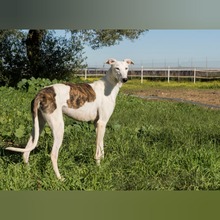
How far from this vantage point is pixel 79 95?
326cm

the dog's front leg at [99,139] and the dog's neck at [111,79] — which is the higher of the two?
the dog's neck at [111,79]

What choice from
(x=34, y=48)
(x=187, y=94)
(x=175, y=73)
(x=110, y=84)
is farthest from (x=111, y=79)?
(x=34, y=48)

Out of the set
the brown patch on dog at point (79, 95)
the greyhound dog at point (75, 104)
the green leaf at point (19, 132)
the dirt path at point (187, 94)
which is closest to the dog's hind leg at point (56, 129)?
the greyhound dog at point (75, 104)

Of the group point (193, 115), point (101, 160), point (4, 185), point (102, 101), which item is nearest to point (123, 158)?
point (101, 160)

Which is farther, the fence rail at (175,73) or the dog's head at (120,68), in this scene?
the fence rail at (175,73)

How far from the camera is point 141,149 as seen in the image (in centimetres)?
366

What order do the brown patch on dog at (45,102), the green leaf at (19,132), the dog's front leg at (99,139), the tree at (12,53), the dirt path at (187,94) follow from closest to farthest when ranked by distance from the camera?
the brown patch on dog at (45,102)
the dog's front leg at (99,139)
the green leaf at (19,132)
the dirt path at (187,94)
the tree at (12,53)

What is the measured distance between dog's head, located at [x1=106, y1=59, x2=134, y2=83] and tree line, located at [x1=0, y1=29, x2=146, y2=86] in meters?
1.15

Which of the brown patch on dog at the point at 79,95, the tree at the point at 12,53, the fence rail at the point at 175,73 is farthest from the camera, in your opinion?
the tree at the point at 12,53

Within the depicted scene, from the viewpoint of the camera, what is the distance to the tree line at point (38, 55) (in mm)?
4605

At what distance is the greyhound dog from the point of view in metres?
3.12

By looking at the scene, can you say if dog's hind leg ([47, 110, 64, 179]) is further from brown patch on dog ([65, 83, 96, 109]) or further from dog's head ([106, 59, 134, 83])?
dog's head ([106, 59, 134, 83])

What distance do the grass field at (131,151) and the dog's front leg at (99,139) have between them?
0.23 feet

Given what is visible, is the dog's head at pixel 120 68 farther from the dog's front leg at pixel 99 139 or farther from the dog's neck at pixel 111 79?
the dog's front leg at pixel 99 139
